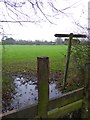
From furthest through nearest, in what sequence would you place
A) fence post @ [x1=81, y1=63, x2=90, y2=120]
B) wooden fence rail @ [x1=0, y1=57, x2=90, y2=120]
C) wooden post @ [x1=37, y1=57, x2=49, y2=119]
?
fence post @ [x1=81, y1=63, x2=90, y2=120]
wooden post @ [x1=37, y1=57, x2=49, y2=119]
wooden fence rail @ [x1=0, y1=57, x2=90, y2=120]

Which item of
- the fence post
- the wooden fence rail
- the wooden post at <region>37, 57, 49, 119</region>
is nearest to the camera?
the wooden fence rail

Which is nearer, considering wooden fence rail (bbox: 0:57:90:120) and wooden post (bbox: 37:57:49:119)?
wooden fence rail (bbox: 0:57:90:120)

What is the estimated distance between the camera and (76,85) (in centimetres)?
655

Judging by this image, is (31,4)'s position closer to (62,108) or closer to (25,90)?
(62,108)

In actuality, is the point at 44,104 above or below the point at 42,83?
below

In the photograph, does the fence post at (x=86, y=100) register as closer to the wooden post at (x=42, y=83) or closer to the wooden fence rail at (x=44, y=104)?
the wooden fence rail at (x=44, y=104)

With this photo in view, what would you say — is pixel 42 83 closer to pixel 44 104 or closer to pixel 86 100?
pixel 44 104

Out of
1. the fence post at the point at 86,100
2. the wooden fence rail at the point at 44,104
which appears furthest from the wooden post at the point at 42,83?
the fence post at the point at 86,100

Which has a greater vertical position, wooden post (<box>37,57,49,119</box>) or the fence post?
wooden post (<box>37,57,49,119</box>)

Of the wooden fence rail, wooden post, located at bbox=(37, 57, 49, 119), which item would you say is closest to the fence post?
the wooden fence rail

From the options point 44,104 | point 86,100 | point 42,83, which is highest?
point 42,83

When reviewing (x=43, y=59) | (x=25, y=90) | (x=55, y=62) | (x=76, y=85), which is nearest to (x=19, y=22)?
(x=43, y=59)

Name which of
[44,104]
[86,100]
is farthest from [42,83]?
[86,100]

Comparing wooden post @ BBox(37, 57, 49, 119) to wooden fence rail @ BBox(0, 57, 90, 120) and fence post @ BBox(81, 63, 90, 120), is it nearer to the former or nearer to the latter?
wooden fence rail @ BBox(0, 57, 90, 120)
